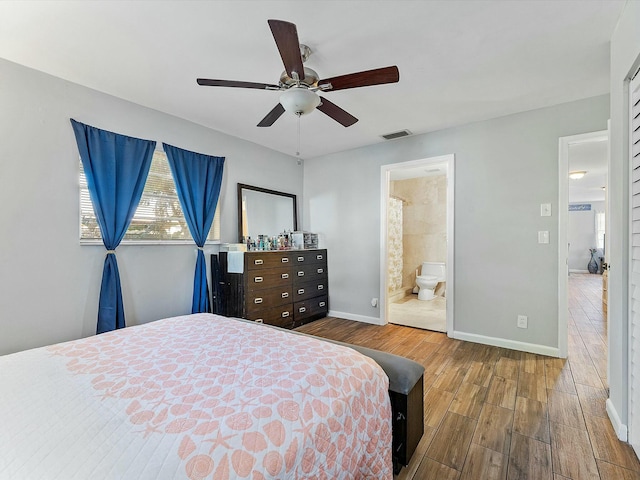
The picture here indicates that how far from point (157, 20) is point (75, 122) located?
1276mm

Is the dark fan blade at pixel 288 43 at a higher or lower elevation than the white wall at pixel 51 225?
higher

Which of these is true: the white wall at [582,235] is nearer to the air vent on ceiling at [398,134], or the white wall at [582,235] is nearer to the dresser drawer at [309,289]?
the air vent on ceiling at [398,134]

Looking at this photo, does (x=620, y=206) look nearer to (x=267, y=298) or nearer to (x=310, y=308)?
(x=267, y=298)

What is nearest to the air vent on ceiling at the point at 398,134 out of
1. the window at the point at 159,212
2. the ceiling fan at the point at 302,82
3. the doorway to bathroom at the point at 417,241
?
the doorway to bathroom at the point at 417,241

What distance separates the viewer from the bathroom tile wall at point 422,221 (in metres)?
5.70

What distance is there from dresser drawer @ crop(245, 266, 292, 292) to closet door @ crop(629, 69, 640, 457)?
9.75 feet

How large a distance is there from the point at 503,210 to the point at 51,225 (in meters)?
4.16

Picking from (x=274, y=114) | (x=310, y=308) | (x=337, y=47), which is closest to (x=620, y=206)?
(x=337, y=47)

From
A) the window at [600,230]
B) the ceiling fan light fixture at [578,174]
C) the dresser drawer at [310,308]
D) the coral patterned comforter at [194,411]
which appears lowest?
the dresser drawer at [310,308]

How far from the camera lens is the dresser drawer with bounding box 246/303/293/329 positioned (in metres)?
3.35

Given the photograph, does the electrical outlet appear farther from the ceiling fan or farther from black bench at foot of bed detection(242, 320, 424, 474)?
the ceiling fan

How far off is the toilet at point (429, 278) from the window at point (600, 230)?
260 inches

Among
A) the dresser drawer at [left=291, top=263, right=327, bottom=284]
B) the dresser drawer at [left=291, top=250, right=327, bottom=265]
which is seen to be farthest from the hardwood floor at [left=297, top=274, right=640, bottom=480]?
the dresser drawer at [left=291, top=250, right=327, bottom=265]

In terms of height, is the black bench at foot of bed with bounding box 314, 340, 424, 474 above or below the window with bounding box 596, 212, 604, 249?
below
